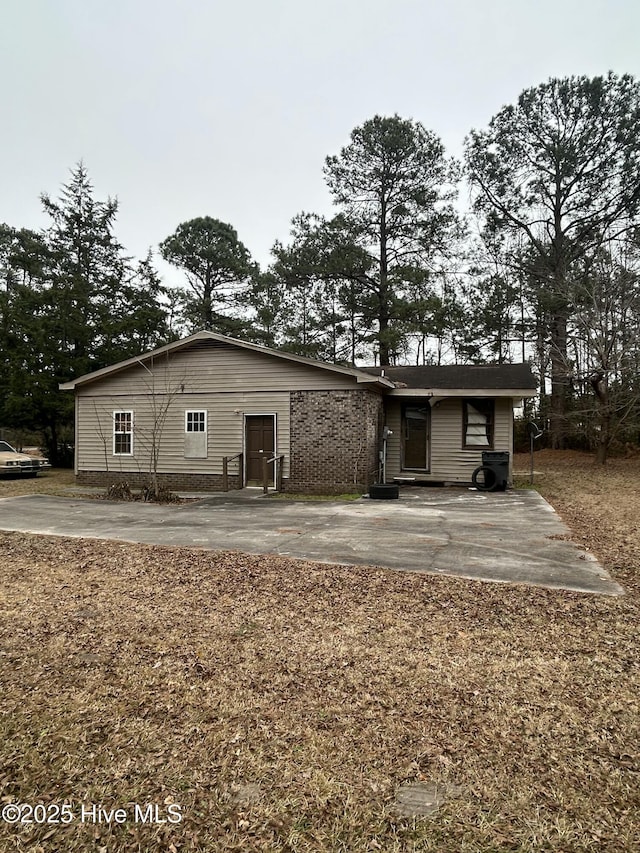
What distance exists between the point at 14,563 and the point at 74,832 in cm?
479

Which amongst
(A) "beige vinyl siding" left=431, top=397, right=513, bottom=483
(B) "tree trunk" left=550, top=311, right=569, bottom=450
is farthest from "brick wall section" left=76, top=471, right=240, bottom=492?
(B) "tree trunk" left=550, top=311, right=569, bottom=450

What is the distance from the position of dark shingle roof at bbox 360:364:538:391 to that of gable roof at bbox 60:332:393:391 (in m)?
1.67

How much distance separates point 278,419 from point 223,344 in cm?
253

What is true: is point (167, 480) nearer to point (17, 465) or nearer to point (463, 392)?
point (17, 465)

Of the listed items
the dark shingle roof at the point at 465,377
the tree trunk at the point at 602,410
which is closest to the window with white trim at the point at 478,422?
the dark shingle roof at the point at 465,377

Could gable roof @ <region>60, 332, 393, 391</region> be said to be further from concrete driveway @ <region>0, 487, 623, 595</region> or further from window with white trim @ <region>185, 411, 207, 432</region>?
concrete driveway @ <region>0, 487, 623, 595</region>

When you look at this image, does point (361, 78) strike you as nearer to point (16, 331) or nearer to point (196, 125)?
point (196, 125)

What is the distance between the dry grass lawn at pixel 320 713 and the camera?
6.57ft

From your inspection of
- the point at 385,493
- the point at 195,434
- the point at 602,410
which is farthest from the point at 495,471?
the point at 602,410

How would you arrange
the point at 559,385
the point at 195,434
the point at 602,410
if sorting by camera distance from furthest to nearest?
the point at 559,385, the point at 602,410, the point at 195,434

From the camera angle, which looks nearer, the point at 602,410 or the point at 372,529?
the point at 372,529

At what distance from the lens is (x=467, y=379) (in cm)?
1429

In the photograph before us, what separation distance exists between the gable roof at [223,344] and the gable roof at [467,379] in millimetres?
1431

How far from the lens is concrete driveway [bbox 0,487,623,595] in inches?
223
